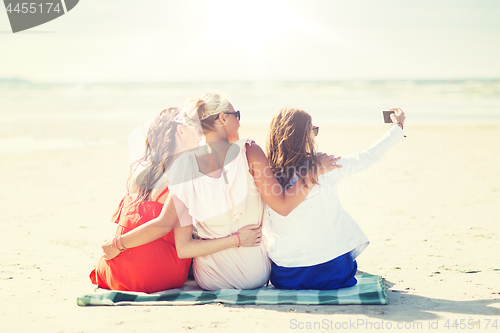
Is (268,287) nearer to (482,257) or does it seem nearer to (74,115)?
(482,257)

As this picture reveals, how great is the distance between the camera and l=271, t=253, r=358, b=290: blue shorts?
9.98ft

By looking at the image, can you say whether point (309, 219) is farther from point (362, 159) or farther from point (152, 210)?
point (152, 210)

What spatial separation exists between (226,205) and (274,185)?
35 cm

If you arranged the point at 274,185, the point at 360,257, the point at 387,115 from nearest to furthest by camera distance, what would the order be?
the point at 274,185, the point at 387,115, the point at 360,257

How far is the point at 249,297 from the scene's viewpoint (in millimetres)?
2975

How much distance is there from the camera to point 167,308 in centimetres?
291

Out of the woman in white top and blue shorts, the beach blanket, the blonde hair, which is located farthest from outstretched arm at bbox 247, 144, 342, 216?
the beach blanket

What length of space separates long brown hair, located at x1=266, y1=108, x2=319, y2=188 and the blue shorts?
60 cm

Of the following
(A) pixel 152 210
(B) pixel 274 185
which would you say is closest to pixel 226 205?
(B) pixel 274 185

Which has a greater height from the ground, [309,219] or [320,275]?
[309,219]

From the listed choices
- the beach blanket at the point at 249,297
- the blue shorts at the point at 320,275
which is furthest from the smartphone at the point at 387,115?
the beach blanket at the point at 249,297

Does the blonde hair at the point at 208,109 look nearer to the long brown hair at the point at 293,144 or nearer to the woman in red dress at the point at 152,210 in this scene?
the woman in red dress at the point at 152,210

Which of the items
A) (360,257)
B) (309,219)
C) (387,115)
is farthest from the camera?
(360,257)

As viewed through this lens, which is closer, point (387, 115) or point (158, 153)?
point (158, 153)
